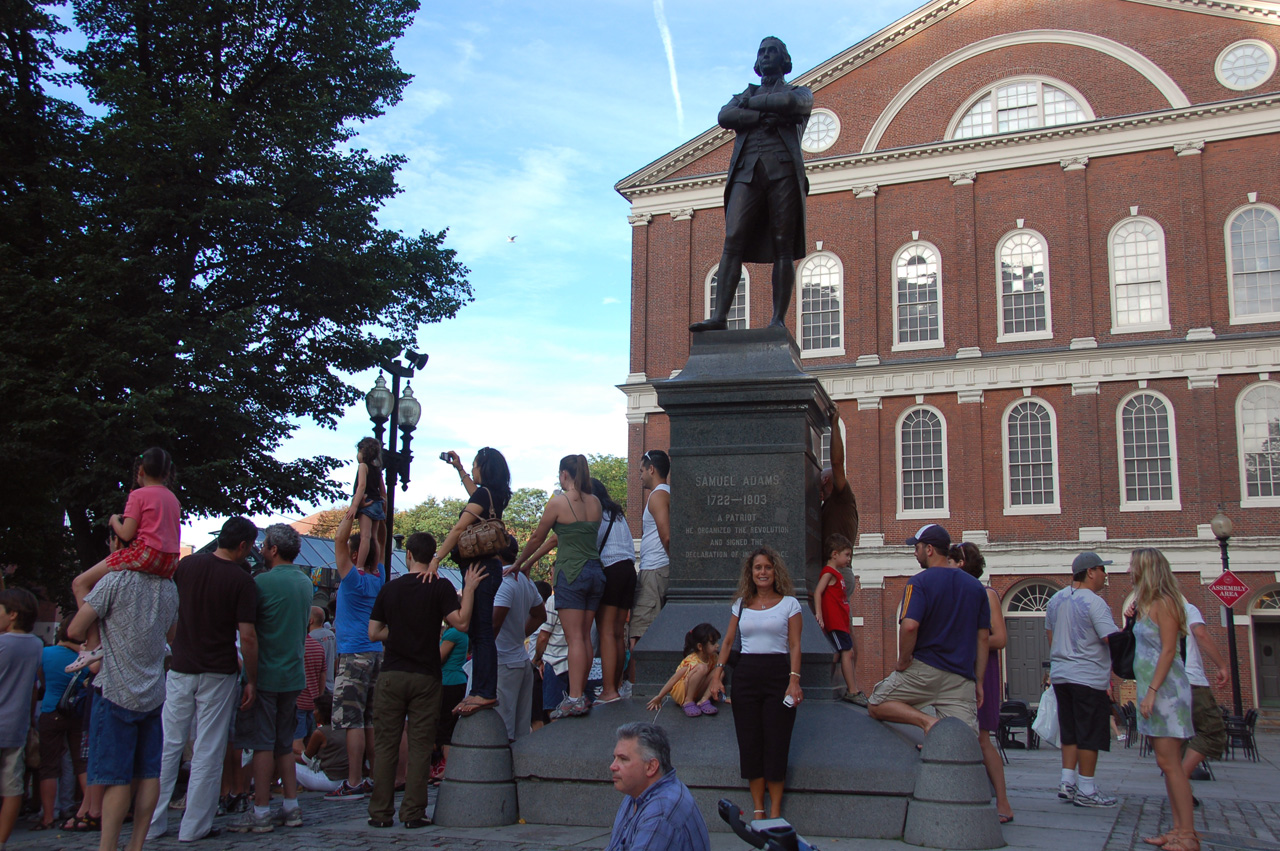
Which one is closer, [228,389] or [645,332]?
[228,389]

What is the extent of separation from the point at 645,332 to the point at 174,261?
20.5m

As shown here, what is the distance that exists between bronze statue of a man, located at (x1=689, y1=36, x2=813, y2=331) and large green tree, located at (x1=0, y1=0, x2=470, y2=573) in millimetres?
13501

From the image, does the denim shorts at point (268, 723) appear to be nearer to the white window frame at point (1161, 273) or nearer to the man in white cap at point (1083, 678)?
the man in white cap at point (1083, 678)

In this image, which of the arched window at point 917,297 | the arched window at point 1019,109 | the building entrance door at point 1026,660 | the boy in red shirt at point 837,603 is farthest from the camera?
the arched window at point 917,297

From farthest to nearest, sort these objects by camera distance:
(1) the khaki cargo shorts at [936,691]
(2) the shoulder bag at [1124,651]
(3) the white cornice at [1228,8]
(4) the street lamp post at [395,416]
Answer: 1. (3) the white cornice at [1228,8]
2. (4) the street lamp post at [395,416]
3. (2) the shoulder bag at [1124,651]
4. (1) the khaki cargo shorts at [936,691]

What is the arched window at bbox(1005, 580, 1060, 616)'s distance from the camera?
32031 mm

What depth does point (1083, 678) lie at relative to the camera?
789 centimetres

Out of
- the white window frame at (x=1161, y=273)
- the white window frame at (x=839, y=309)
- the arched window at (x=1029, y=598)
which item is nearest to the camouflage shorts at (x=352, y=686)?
the arched window at (x=1029, y=598)

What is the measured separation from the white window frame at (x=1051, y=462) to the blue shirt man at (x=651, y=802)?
101 ft

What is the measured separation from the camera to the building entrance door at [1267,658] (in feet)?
97.2

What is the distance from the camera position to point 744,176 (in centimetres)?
866

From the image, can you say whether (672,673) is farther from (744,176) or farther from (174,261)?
(174,261)

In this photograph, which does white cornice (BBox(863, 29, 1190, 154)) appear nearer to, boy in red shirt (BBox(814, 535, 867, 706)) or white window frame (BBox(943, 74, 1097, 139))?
white window frame (BBox(943, 74, 1097, 139))

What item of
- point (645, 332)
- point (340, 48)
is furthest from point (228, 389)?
point (645, 332)
